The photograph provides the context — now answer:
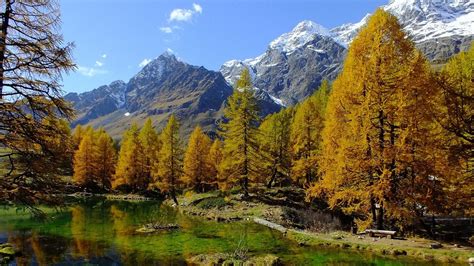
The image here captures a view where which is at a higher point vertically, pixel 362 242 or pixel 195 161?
pixel 195 161

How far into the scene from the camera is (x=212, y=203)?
50.4 m

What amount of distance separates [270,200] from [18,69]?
3849 centimetres

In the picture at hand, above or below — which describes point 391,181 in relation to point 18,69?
below

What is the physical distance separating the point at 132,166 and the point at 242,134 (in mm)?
32186

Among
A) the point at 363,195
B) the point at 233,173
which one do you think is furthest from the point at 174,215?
the point at 363,195

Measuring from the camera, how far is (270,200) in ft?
165

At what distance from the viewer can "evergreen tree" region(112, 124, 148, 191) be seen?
76625mm

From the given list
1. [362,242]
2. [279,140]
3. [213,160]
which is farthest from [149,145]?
[362,242]

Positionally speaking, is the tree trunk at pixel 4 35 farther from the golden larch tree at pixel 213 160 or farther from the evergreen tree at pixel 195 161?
the golden larch tree at pixel 213 160

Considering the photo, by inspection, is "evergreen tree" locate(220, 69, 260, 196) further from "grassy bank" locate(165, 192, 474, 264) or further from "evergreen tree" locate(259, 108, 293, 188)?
"evergreen tree" locate(259, 108, 293, 188)

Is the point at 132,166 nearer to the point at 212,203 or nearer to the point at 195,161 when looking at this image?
the point at 195,161

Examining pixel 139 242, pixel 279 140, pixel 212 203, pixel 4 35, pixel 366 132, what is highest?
pixel 279 140

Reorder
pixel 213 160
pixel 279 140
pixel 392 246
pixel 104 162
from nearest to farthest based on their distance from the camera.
Result: pixel 392 246
pixel 279 140
pixel 213 160
pixel 104 162

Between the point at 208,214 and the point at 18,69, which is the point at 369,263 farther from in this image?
the point at 208,214
